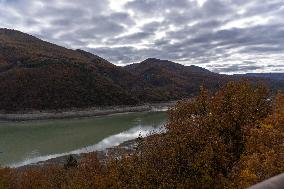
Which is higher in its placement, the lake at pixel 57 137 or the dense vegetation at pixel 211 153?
the dense vegetation at pixel 211 153

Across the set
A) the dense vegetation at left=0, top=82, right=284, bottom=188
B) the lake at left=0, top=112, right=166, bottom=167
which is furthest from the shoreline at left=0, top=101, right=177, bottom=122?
the dense vegetation at left=0, top=82, right=284, bottom=188

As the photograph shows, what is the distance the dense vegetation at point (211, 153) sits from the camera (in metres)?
23.8

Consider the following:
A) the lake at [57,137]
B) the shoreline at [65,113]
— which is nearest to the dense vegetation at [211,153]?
the lake at [57,137]

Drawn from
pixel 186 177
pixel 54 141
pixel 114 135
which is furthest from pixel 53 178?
pixel 114 135

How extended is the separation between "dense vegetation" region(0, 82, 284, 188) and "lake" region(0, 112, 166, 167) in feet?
125

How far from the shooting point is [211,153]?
86.6 feet

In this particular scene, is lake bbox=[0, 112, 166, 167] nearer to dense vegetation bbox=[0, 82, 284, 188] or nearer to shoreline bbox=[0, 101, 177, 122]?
shoreline bbox=[0, 101, 177, 122]

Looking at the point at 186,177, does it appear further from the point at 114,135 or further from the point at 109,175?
the point at 114,135

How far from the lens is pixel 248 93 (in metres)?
37.4

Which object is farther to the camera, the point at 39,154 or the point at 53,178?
the point at 39,154

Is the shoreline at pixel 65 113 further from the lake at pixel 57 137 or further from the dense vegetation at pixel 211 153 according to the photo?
the dense vegetation at pixel 211 153

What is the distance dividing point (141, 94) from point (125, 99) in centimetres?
2392

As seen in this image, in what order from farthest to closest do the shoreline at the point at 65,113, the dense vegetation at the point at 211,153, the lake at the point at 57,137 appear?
the shoreline at the point at 65,113
the lake at the point at 57,137
the dense vegetation at the point at 211,153

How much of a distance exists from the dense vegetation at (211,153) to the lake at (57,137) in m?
38.0
